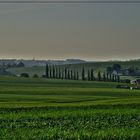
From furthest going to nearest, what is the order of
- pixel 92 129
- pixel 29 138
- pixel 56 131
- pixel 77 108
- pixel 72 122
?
1. pixel 77 108
2. pixel 72 122
3. pixel 92 129
4. pixel 56 131
5. pixel 29 138

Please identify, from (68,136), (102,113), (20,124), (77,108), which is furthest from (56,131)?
(77,108)

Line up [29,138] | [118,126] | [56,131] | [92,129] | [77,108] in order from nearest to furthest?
[29,138] < [56,131] < [92,129] < [118,126] < [77,108]

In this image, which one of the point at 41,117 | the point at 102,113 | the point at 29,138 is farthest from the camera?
the point at 102,113

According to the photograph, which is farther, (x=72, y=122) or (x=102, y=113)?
(x=102, y=113)

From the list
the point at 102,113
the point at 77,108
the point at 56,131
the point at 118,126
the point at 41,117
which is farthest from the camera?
the point at 77,108

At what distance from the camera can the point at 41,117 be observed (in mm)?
45438

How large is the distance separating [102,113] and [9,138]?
2059 cm

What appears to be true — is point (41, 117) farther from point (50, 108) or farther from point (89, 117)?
point (50, 108)

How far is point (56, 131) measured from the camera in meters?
33.7

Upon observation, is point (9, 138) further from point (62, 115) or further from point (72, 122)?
point (62, 115)

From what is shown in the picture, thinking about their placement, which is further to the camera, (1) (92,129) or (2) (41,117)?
(2) (41,117)

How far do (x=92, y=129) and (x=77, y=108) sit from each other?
69.4ft

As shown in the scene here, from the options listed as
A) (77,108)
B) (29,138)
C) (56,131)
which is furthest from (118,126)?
(77,108)

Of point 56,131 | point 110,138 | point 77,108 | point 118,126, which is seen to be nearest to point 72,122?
point 118,126
